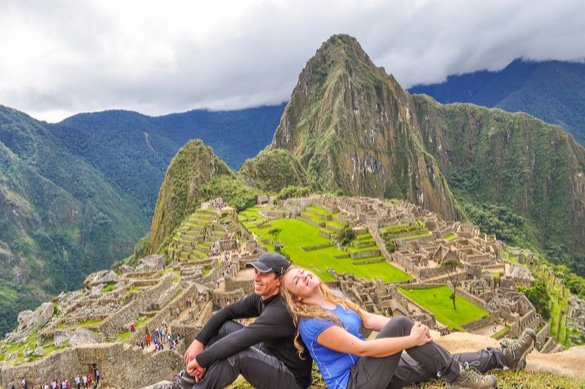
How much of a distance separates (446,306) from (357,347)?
28256 mm

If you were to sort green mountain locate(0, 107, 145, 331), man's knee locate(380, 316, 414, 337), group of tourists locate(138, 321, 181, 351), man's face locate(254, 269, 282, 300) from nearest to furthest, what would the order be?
man's knee locate(380, 316, 414, 337) < man's face locate(254, 269, 282, 300) < group of tourists locate(138, 321, 181, 351) < green mountain locate(0, 107, 145, 331)

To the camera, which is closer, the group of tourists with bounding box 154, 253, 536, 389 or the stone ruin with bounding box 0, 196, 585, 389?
the group of tourists with bounding box 154, 253, 536, 389

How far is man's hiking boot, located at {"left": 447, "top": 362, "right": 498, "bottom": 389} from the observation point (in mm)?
5523

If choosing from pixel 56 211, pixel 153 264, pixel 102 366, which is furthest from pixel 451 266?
pixel 56 211

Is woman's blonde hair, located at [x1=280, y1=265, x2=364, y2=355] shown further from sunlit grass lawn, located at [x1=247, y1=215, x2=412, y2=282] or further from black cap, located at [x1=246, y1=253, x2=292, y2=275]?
sunlit grass lawn, located at [x1=247, y1=215, x2=412, y2=282]

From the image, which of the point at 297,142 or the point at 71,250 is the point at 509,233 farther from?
the point at 71,250

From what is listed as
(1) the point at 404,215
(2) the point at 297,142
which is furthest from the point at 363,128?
(1) the point at 404,215

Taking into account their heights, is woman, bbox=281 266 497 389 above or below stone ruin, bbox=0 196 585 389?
above

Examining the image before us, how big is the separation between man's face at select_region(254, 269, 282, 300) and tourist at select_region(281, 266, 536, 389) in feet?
0.42

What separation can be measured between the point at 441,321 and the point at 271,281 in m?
25.6

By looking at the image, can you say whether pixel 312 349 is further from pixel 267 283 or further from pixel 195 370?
pixel 195 370

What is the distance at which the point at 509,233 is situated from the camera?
436ft

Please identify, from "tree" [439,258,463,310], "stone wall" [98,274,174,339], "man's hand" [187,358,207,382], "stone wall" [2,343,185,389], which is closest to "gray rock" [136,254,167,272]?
"stone wall" [98,274,174,339]

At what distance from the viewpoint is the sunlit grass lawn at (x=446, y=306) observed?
28.5 meters
